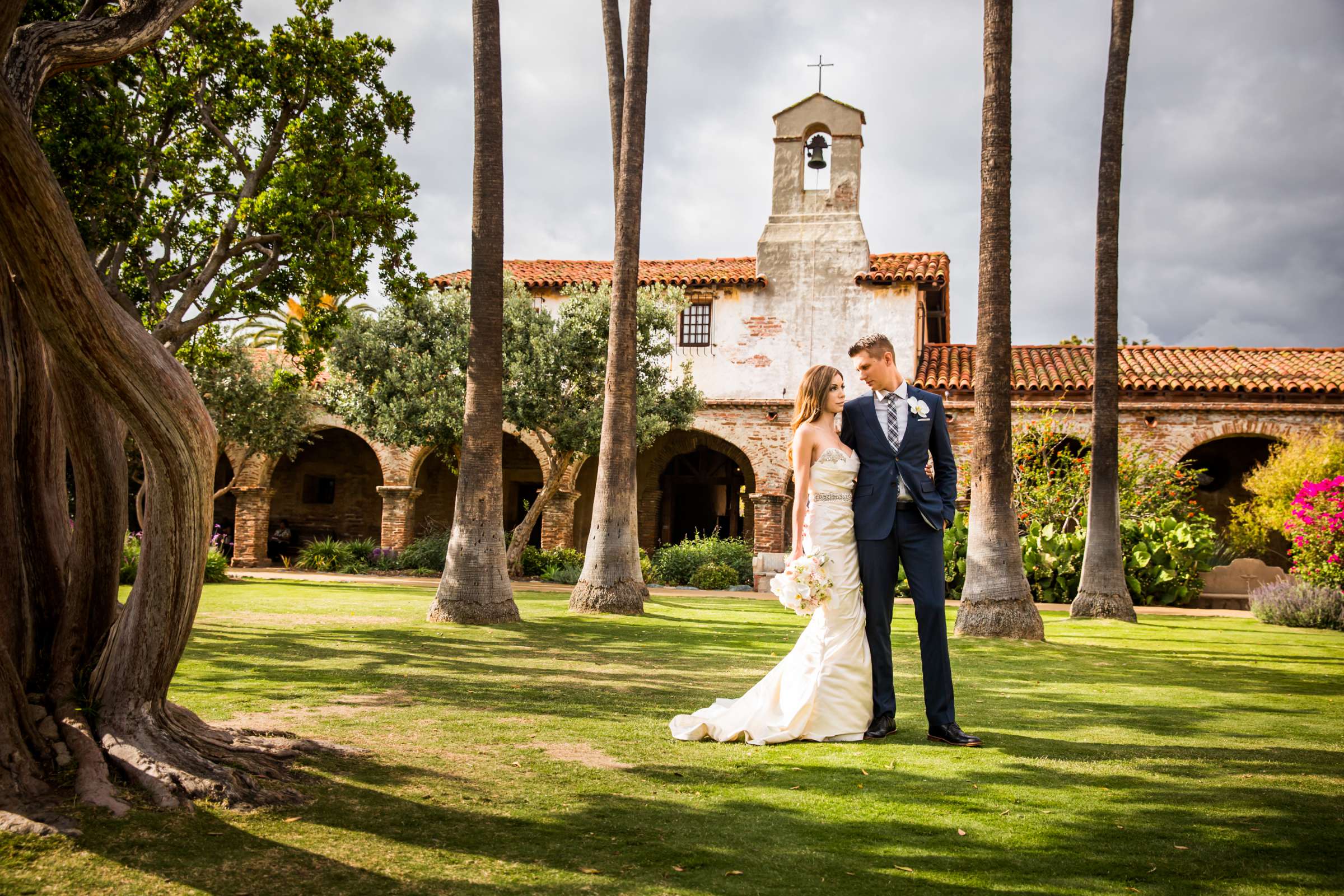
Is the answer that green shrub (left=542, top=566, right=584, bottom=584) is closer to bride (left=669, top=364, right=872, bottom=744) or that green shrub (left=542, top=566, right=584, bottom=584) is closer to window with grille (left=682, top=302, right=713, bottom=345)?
window with grille (left=682, top=302, right=713, bottom=345)

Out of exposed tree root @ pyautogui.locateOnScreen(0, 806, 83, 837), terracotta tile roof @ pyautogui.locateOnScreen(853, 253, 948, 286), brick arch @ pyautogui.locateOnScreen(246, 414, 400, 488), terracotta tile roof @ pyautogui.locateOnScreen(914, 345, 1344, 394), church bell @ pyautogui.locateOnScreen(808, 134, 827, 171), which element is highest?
church bell @ pyautogui.locateOnScreen(808, 134, 827, 171)

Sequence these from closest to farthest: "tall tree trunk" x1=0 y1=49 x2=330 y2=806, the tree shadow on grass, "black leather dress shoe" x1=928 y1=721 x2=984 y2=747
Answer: the tree shadow on grass → "tall tree trunk" x1=0 y1=49 x2=330 y2=806 → "black leather dress shoe" x1=928 y1=721 x2=984 y2=747

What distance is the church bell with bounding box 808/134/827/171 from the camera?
23.1 meters

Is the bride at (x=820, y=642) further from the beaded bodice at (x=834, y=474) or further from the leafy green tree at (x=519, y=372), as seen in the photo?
the leafy green tree at (x=519, y=372)

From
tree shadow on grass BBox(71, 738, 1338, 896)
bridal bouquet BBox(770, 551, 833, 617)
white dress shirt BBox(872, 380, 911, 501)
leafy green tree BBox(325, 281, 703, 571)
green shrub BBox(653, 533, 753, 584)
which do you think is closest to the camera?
tree shadow on grass BBox(71, 738, 1338, 896)

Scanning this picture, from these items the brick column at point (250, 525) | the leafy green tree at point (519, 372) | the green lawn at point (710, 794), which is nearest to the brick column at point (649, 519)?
the leafy green tree at point (519, 372)

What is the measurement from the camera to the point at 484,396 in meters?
11.1

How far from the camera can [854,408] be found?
17.7 ft

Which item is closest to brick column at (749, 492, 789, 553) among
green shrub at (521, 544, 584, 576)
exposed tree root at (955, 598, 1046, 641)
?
green shrub at (521, 544, 584, 576)

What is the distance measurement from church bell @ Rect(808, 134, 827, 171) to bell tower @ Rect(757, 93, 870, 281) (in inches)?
0.8

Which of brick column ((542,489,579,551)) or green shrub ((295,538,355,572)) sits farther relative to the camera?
green shrub ((295,538,355,572))

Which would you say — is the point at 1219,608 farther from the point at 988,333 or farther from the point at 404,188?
the point at 404,188

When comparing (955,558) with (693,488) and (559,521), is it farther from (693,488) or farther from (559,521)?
(693,488)

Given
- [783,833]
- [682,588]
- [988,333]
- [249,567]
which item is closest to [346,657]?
[783,833]
